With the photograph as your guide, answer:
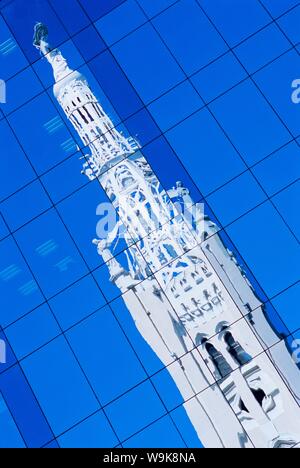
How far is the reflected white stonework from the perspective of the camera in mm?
5352

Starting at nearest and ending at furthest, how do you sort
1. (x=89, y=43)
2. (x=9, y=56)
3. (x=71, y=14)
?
(x=89, y=43) → (x=71, y=14) → (x=9, y=56)

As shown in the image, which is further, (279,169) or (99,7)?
(99,7)

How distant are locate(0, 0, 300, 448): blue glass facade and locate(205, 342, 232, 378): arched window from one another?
1.34ft

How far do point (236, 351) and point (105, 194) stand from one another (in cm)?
192

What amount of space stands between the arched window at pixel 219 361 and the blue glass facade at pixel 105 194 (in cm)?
41

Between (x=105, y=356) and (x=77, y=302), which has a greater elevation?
(x=77, y=302)

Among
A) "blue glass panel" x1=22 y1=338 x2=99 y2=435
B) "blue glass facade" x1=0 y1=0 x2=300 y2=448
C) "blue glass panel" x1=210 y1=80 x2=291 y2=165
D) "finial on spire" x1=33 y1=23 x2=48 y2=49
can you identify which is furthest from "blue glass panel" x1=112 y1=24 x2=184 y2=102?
"blue glass panel" x1=22 y1=338 x2=99 y2=435

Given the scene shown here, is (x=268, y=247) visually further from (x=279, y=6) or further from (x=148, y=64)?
(x=279, y=6)

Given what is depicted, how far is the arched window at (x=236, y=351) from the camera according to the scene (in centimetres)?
547

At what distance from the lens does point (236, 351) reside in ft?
18.1

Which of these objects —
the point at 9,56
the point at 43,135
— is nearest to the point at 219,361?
the point at 43,135

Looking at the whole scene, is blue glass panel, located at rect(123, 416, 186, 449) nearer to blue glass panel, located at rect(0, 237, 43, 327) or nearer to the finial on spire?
blue glass panel, located at rect(0, 237, 43, 327)
